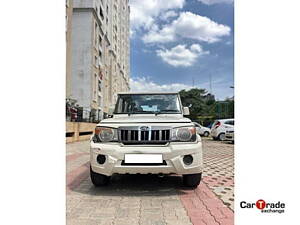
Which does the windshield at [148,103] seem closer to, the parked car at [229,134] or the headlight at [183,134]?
the headlight at [183,134]

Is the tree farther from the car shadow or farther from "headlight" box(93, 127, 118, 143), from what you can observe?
"headlight" box(93, 127, 118, 143)

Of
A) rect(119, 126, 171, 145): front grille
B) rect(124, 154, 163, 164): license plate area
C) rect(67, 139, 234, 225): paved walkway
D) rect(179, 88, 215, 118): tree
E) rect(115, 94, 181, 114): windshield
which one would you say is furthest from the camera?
rect(179, 88, 215, 118): tree

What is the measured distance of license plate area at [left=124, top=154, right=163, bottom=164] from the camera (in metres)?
3.36

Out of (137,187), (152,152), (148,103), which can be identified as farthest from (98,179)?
(148,103)

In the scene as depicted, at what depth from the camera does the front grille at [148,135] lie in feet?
11.4

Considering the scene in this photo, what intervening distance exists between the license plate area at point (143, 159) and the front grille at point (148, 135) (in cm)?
19

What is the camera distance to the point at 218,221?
106 inches

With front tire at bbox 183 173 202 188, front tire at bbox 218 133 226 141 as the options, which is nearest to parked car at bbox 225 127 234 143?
front tire at bbox 218 133 226 141
